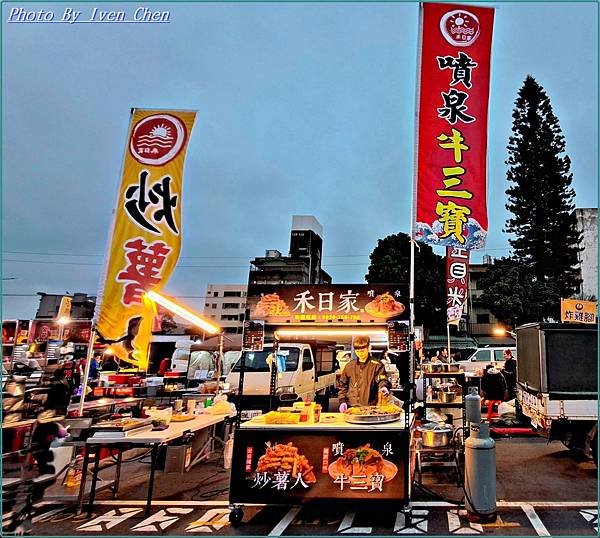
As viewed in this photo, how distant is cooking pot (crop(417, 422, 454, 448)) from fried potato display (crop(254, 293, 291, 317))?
282cm

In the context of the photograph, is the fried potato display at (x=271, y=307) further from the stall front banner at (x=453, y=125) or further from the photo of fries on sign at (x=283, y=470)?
the stall front banner at (x=453, y=125)

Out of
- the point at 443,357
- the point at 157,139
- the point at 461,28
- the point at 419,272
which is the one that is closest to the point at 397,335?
the point at 157,139

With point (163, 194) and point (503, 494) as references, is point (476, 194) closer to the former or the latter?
point (503, 494)

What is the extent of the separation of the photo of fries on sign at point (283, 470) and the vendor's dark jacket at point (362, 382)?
1.36m

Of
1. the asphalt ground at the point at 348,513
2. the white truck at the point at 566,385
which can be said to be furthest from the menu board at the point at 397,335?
the white truck at the point at 566,385

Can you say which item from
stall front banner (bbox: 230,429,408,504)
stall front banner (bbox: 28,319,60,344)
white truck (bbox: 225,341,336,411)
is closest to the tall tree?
white truck (bbox: 225,341,336,411)

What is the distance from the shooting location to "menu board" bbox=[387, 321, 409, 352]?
4.61m

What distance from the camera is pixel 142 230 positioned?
6.32 m

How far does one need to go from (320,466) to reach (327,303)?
5.88 ft

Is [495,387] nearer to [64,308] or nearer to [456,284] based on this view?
[456,284]

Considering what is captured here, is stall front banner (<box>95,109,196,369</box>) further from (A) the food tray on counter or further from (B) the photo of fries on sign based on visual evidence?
(A) the food tray on counter

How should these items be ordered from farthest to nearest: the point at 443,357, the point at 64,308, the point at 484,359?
the point at 484,359
the point at 64,308
the point at 443,357

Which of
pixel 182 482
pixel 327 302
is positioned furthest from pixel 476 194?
pixel 182 482

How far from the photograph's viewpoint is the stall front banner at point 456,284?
40.0 ft
